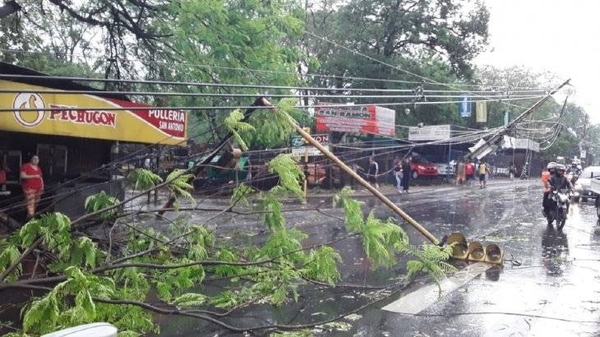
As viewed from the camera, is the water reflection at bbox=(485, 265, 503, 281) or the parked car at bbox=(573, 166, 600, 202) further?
the parked car at bbox=(573, 166, 600, 202)

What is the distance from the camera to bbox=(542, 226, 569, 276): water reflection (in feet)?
31.2

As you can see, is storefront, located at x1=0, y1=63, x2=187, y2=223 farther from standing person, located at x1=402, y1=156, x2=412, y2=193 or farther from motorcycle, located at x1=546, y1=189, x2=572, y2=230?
standing person, located at x1=402, y1=156, x2=412, y2=193

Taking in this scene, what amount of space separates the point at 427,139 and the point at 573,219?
13.9 m

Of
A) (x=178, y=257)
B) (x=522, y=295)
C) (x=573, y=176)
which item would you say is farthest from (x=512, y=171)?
(x=178, y=257)

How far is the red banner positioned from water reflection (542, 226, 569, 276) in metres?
12.6

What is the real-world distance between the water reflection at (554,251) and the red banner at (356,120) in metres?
12.6

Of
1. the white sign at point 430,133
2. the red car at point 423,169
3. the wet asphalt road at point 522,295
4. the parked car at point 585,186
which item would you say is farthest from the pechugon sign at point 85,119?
the red car at point 423,169

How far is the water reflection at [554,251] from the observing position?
952 centimetres

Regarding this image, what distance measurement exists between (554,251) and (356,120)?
1631 cm

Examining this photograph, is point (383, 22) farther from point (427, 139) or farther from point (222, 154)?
point (222, 154)

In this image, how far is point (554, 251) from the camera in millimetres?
11266

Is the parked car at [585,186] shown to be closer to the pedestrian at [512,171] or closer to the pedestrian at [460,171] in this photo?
the pedestrian at [460,171]

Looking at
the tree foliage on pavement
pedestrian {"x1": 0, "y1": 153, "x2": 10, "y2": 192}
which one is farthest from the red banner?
the tree foliage on pavement

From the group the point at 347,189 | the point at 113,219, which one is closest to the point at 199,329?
the point at 113,219
